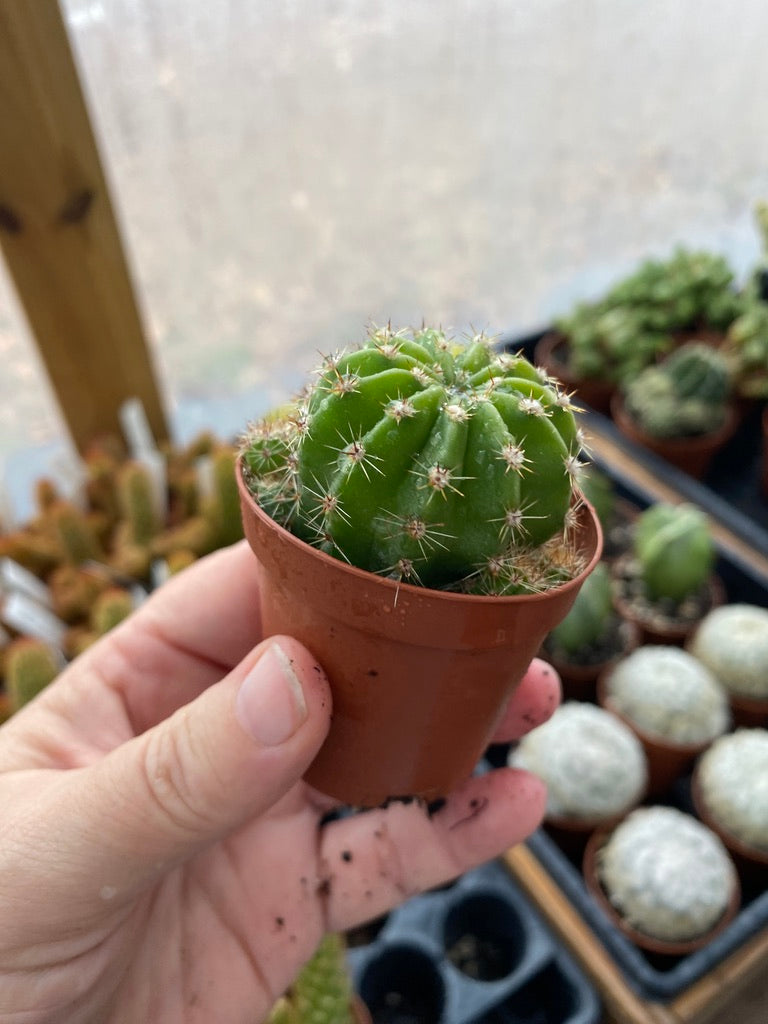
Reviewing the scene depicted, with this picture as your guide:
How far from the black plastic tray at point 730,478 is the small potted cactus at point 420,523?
1555mm

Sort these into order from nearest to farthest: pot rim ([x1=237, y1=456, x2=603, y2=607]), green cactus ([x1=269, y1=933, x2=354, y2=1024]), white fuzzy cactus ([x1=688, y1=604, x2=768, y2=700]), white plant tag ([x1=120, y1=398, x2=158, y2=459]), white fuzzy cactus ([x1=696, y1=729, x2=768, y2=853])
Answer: pot rim ([x1=237, y1=456, x2=603, y2=607])
green cactus ([x1=269, y1=933, x2=354, y2=1024])
white fuzzy cactus ([x1=696, y1=729, x2=768, y2=853])
white fuzzy cactus ([x1=688, y1=604, x2=768, y2=700])
white plant tag ([x1=120, y1=398, x2=158, y2=459])

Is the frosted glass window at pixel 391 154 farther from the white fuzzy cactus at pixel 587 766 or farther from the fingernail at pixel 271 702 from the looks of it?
Answer: the fingernail at pixel 271 702

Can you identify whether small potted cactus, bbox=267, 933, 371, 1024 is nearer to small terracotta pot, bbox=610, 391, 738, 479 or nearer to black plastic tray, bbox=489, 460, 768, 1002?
black plastic tray, bbox=489, 460, 768, 1002

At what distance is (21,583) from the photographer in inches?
69.5

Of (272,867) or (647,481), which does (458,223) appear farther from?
(272,867)

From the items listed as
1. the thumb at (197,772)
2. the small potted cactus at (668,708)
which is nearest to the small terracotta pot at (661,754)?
the small potted cactus at (668,708)

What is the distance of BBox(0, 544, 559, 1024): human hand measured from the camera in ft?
2.25

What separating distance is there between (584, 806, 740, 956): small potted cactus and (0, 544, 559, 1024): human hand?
0.50 metres

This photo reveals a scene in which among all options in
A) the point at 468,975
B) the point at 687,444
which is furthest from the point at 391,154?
the point at 468,975

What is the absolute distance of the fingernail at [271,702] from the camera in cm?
67

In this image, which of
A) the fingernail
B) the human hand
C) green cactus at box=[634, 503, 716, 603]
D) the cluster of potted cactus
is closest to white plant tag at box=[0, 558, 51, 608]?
the cluster of potted cactus

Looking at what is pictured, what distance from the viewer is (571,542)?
752mm

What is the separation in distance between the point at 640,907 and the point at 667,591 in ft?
2.68

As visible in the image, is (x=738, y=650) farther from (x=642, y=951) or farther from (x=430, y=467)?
(x=430, y=467)
